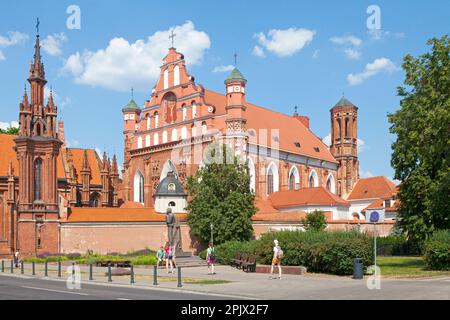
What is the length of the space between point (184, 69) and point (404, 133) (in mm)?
38961

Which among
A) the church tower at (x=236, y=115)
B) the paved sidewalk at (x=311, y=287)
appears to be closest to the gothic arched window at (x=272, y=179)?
the church tower at (x=236, y=115)

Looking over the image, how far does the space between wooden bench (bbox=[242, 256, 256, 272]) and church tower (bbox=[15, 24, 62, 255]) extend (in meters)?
23.4

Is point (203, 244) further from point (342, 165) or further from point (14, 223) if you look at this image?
point (342, 165)

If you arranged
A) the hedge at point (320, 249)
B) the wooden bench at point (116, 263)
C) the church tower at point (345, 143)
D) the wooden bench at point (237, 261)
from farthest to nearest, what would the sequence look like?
the church tower at point (345, 143)
the wooden bench at point (116, 263)
the wooden bench at point (237, 261)
the hedge at point (320, 249)

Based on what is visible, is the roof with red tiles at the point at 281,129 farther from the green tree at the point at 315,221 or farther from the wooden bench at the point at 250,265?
the wooden bench at the point at 250,265

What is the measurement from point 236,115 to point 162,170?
13.7m

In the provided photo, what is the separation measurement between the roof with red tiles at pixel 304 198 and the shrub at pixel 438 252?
128 ft

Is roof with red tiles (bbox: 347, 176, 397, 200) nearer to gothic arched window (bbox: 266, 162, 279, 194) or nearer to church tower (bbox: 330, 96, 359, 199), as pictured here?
church tower (bbox: 330, 96, 359, 199)

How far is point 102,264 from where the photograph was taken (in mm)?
43125

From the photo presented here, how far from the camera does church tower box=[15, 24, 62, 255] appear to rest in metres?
53.9

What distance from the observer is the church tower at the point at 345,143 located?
91.4 m

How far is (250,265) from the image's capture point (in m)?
35.4
